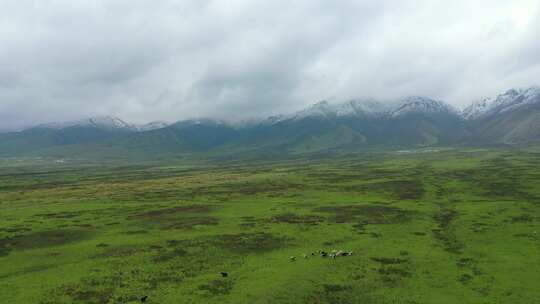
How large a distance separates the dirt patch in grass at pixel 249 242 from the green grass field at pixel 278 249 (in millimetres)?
356

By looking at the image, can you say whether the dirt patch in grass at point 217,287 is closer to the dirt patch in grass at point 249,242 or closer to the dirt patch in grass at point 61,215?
the dirt patch in grass at point 249,242

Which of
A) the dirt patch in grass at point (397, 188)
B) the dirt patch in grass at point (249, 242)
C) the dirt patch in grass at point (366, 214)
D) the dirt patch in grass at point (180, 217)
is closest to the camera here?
the dirt patch in grass at point (249, 242)

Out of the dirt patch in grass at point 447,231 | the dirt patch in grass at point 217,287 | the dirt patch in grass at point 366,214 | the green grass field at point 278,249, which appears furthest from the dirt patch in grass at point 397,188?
the dirt patch in grass at point 217,287

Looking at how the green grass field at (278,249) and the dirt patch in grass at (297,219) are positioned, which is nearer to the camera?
the green grass field at (278,249)

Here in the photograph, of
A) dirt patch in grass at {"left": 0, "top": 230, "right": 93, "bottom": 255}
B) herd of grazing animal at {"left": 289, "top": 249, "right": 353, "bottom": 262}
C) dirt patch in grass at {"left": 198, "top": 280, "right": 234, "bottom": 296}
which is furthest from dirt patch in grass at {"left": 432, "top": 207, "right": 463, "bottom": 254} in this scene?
dirt patch in grass at {"left": 0, "top": 230, "right": 93, "bottom": 255}

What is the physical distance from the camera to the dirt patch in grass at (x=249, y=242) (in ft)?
225

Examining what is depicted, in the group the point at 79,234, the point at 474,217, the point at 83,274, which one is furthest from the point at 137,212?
the point at 474,217

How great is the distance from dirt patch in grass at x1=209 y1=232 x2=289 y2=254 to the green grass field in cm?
36

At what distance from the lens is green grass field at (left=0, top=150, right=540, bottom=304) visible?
49.2 m

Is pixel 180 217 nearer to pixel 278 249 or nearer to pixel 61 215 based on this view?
pixel 61 215

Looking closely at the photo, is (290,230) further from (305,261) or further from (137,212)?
(137,212)

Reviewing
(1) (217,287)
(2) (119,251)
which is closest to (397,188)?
(2) (119,251)

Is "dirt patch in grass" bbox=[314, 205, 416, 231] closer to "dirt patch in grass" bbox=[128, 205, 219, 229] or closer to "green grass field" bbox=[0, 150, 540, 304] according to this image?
"green grass field" bbox=[0, 150, 540, 304]

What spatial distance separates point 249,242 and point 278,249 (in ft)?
21.9
